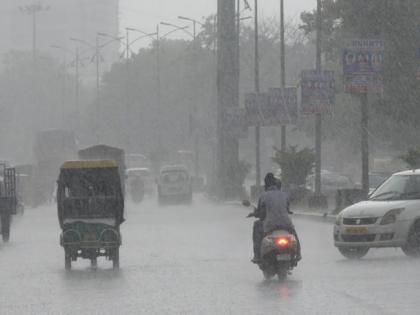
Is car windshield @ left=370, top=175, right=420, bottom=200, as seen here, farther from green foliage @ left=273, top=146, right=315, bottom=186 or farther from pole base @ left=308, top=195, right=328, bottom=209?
green foliage @ left=273, top=146, right=315, bottom=186

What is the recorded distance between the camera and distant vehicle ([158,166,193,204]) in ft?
227

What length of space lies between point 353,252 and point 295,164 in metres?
28.1

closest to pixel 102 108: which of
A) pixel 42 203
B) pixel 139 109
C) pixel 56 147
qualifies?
pixel 139 109

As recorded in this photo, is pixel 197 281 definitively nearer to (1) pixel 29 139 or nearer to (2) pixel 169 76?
(2) pixel 169 76

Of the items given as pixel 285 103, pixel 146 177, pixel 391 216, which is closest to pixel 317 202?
pixel 285 103


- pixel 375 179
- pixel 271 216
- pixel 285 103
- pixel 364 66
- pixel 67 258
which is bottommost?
pixel 67 258

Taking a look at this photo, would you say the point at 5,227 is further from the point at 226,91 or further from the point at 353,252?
the point at 226,91

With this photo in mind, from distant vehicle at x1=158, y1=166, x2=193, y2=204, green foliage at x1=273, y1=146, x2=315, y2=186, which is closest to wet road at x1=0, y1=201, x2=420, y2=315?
green foliage at x1=273, y1=146, x2=315, y2=186

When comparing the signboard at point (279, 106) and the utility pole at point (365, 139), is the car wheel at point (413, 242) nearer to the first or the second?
the utility pole at point (365, 139)

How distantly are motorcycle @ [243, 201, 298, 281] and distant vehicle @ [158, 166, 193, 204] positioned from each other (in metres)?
48.0

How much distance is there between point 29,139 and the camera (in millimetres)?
176250

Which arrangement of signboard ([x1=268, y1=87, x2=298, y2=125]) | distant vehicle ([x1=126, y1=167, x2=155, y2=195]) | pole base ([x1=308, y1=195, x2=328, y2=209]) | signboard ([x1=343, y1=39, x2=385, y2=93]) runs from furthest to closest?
distant vehicle ([x1=126, y1=167, x2=155, y2=195]) → signboard ([x1=268, y1=87, x2=298, y2=125]) → pole base ([x1=308, y1=195, x2=328, y2=209]) → signboard ([x1=343, y1=39, x2=385, y2=93])

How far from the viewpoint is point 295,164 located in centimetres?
5406

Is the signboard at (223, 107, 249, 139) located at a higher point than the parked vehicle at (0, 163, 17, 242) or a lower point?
higher
